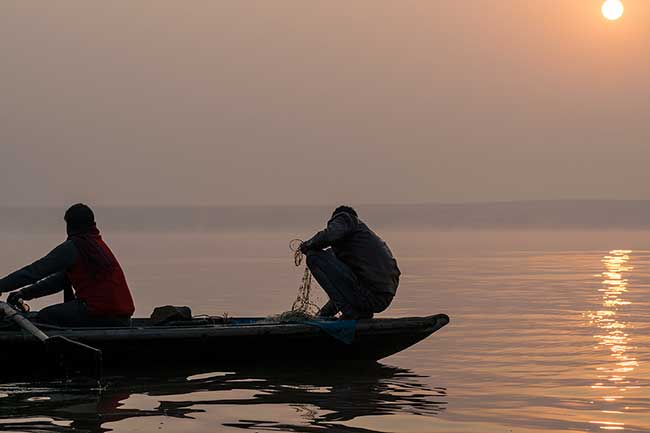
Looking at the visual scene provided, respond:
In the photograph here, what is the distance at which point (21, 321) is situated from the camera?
42.3 ft

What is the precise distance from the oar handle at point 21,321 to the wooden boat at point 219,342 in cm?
32

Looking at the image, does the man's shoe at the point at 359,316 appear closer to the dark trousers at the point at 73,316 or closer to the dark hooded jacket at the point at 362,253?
the dark hooded jacket at the point at 362,253

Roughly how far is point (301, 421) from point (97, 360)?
2853 mm

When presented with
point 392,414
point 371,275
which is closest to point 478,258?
point 371,275

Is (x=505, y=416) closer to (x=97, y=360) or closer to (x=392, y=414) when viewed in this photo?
(x=392, y=414)

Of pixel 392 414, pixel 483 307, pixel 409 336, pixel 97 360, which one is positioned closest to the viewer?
pixel 392 414

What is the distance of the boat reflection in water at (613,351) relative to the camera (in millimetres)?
12148

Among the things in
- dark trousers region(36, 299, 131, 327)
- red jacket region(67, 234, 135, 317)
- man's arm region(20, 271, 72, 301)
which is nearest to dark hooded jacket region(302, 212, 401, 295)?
red jacket region(67, 234, 135, 317)

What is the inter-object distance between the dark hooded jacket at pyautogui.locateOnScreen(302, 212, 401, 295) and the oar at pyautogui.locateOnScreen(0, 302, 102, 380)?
3.03 metres

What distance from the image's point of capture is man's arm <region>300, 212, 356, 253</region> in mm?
14797

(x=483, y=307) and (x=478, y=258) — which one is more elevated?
(x=478, y=258)

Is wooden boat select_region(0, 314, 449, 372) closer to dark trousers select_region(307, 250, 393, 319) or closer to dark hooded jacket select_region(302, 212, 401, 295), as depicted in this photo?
dark trousers select_region(307, 250, 393, 319)

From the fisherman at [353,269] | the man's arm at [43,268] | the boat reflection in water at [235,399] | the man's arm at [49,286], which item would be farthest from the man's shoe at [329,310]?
the man's arm at [43,268]

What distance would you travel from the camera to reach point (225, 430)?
428 inches
